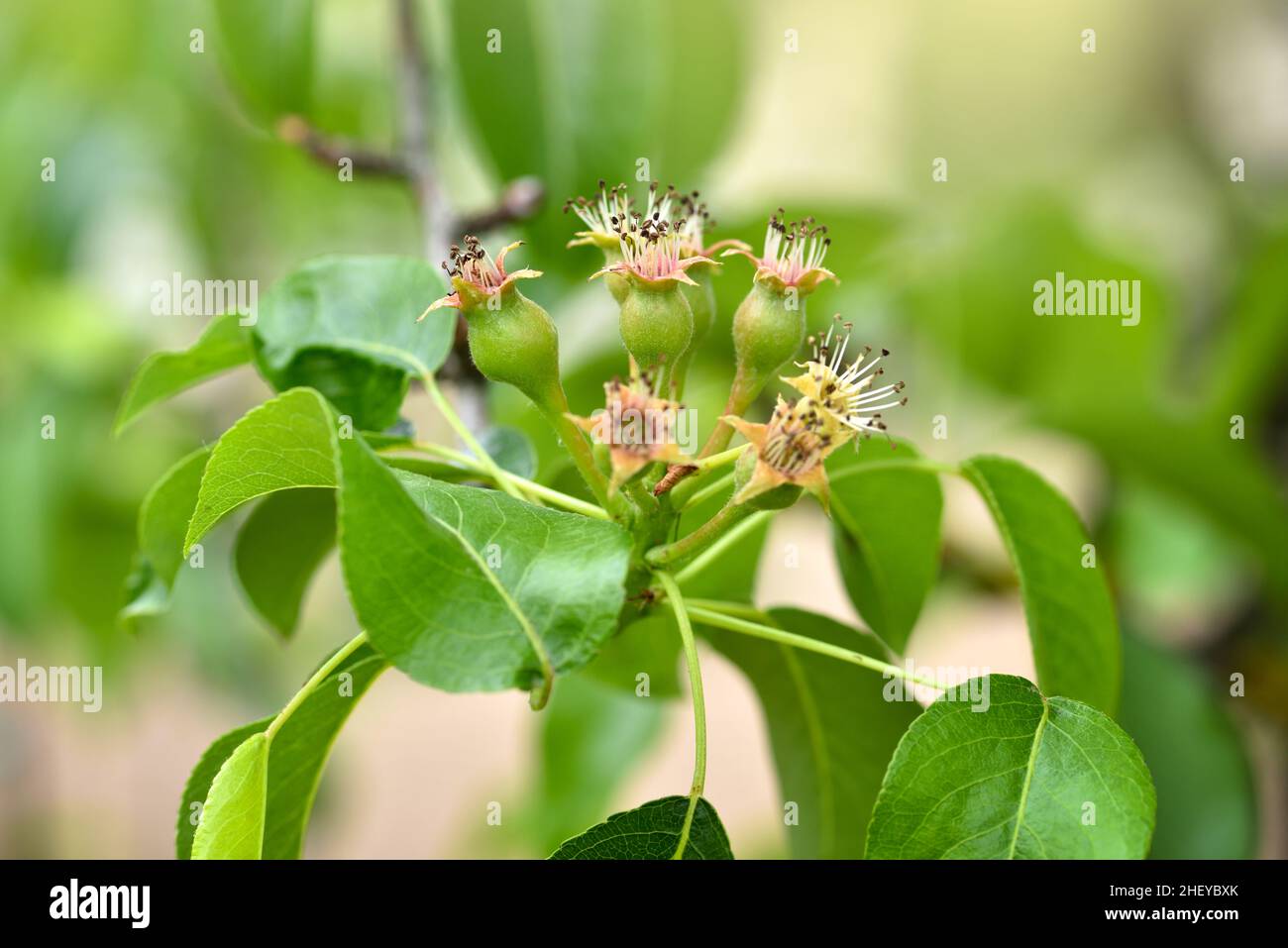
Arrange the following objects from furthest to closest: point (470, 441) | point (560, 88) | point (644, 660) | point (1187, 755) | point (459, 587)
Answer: point (560, 88) → point (1187, 755) → point (644, 660) → point (470, 441) → point (459, 587)

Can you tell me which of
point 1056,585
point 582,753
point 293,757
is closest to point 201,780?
point 293,757

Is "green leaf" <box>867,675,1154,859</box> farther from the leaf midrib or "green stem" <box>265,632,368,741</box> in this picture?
"green stem" <box>265,632,368,741</box>

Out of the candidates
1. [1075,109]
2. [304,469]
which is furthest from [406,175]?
[1075,109]

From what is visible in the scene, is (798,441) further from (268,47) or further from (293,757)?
(268,47)

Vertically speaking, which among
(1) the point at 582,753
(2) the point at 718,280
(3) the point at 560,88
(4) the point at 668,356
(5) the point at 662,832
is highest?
(3) the point at 560,88

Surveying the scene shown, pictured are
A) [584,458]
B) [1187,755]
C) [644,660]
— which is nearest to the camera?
[584,458]

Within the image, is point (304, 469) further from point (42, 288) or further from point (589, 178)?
point (42, 288)
